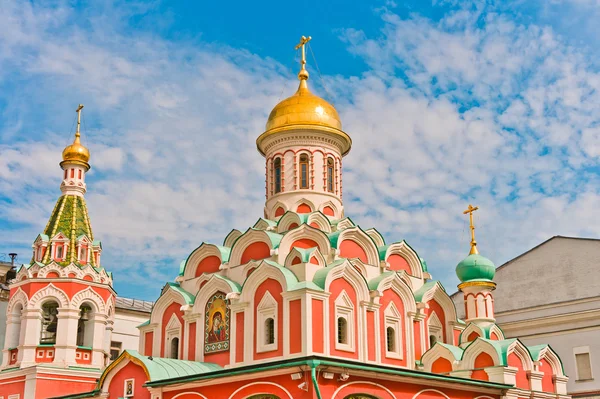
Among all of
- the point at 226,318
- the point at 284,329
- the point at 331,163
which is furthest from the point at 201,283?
the point at 331,163

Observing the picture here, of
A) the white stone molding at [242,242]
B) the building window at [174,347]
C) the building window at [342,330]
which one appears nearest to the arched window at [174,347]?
the building window at [174,347]

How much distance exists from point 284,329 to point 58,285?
288 inches

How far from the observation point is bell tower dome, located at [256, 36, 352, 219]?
61.8 ft

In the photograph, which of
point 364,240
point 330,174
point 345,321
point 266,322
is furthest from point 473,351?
point 330,174

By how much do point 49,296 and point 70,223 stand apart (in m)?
2.10

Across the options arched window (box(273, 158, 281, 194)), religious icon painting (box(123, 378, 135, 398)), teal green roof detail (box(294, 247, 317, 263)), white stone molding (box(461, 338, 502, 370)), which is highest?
arched window (box(273, 158, 281, 194))

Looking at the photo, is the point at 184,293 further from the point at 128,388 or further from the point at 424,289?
the point at 424,289

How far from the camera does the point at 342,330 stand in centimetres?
1556

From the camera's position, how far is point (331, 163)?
19500 millimetres

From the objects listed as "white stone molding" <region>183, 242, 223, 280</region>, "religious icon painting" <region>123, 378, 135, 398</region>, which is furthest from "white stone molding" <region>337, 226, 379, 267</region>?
"religious icon painting" <region>123, 378, 135, 398</region>

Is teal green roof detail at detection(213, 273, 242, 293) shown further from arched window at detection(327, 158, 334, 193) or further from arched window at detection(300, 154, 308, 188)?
arched window at detection(327, 158, 334, 193)

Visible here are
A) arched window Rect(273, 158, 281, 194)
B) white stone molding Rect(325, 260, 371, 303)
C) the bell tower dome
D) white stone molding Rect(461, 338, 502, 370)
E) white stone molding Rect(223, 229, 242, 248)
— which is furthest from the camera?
arched window Rect(273, 158, 281, 194)

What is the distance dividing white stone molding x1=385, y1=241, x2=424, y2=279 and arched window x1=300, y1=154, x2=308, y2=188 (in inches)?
108

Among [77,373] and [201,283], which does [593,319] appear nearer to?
[201,283]
